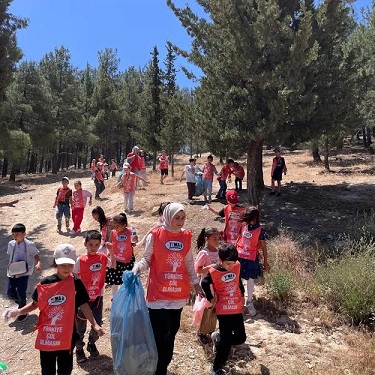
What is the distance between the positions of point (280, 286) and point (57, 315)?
3.95 m

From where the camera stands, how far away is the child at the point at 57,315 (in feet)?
12.3

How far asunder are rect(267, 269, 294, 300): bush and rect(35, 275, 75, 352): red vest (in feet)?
12.4

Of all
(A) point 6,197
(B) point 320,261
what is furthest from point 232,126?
(A) point 6,197

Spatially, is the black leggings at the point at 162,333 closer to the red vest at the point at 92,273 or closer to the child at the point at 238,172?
Result: the red vest at the point at 92,273

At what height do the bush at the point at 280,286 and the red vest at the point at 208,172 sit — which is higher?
the red vest at the point at 208,172

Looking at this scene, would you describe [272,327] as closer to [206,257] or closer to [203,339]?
[203,339]

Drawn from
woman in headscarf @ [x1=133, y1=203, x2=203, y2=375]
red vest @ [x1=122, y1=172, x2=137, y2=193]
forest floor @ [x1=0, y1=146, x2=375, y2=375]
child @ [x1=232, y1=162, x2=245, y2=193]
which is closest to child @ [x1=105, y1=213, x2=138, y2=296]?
forest floor @ [x1=0, y1=146, x2=375, y2=375]

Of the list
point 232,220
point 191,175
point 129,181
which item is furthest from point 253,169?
point 232,220

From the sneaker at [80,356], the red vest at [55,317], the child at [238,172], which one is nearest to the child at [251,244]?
the sneaker at [80,356]

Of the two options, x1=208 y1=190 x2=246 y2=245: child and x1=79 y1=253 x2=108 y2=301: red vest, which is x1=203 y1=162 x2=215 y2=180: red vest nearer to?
x1=208 y1=190 x2=246 y2=245: child

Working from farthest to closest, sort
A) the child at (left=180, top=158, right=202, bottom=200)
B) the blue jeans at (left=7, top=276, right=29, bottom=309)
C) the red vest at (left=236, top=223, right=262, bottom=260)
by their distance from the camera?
the child at (left=180, top=158, right=202, bottom=200), the blue jeans at (left=7, top=276, right=29, bottom=309), the red vest at (left=236, top=223, right=262, bottom=260)

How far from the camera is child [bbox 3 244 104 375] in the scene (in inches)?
148

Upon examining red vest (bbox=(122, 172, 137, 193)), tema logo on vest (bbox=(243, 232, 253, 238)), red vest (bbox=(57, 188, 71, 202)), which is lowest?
tema logo on vest (bbox=(243, 232, 253, 238))

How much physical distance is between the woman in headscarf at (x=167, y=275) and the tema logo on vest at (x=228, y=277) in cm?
49
